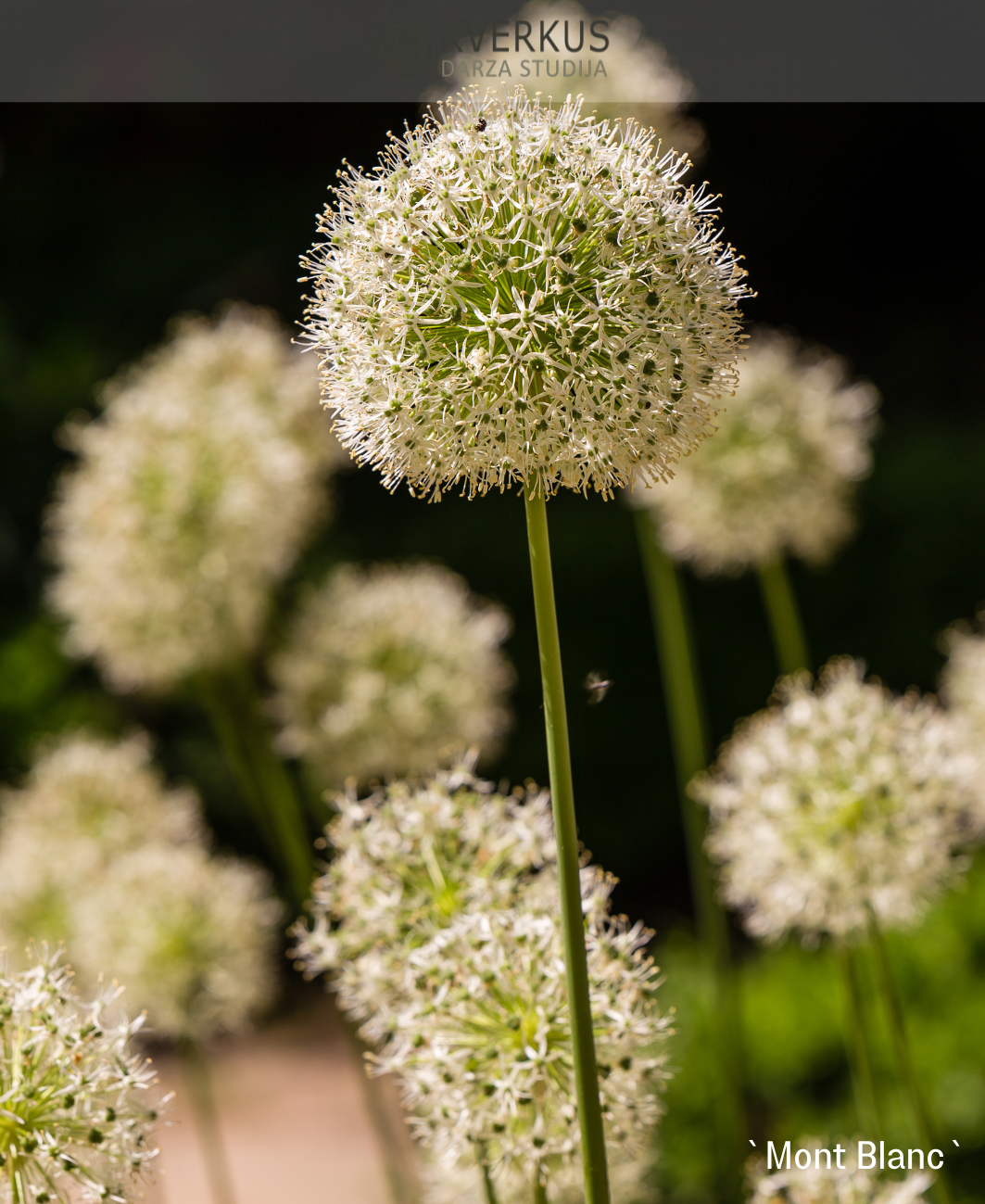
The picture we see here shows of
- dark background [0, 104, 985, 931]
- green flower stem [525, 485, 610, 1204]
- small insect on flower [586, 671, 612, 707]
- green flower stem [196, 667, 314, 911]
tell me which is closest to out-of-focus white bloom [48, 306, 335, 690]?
green flower stem [196, 667, 314, 911]

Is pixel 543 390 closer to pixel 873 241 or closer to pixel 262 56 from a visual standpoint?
pixel 262 56

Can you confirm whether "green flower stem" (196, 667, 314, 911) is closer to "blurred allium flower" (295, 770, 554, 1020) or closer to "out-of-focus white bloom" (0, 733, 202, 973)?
"out-of-focus white bloom" (0, 733, 202, 973)

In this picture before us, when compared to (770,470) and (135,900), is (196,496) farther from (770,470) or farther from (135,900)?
(770,470)

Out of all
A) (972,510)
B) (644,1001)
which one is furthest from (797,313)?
(644,1001)

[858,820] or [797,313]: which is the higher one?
[797,313]

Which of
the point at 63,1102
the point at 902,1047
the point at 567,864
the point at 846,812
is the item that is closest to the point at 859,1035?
the point at 902,1047

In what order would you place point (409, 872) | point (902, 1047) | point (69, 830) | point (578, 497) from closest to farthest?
point (409, 872)
point (902, 1047)
point (69, 830)
point (578, 497)
